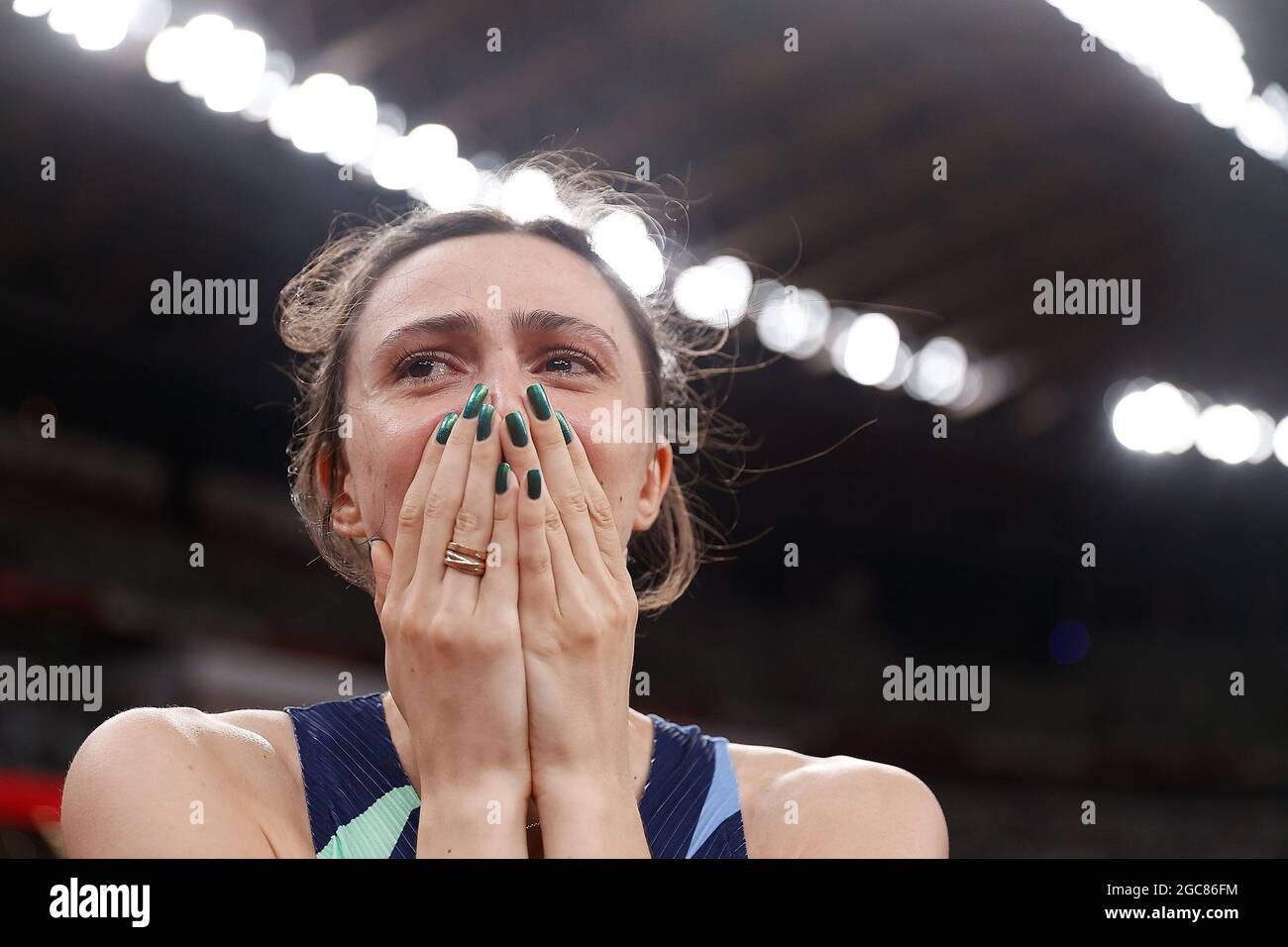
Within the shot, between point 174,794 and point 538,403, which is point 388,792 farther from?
point 538,403

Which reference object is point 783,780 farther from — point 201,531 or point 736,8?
point 201,531

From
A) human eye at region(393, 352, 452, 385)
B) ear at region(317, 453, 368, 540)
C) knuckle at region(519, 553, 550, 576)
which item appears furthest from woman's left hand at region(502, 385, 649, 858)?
ear at region(317, 453, 368, 540)

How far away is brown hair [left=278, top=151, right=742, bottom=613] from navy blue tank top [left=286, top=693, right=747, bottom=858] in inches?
17.2

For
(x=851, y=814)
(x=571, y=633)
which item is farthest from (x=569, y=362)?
(x=851, y=814)

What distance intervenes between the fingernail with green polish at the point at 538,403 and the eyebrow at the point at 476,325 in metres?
0.19

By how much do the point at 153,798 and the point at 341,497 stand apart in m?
0.72

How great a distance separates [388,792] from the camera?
1736 mm

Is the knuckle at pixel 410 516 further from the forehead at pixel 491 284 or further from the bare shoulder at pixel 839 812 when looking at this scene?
the bare shoulder at pixel 839 812

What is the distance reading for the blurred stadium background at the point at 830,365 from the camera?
23.7ft

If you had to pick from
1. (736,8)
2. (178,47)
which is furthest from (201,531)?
(736,8)

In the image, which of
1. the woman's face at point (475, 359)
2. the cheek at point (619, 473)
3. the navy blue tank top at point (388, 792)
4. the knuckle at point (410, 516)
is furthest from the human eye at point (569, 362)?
the navy blue tank top at point (388, 792)

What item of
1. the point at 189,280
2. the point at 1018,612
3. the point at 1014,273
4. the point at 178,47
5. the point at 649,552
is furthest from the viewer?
the point at 1018,612
